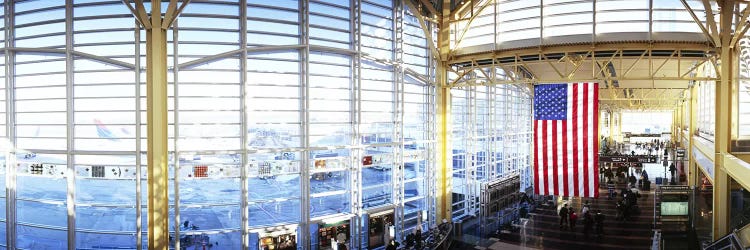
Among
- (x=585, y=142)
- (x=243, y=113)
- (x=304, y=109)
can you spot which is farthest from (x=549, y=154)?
(x=243, y=113)

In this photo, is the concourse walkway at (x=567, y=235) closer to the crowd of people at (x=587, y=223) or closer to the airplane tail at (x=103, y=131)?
the crowd of people at (x=587, y=223)

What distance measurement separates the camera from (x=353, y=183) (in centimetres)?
1639

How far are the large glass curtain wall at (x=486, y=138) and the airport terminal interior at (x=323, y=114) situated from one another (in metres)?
0.20

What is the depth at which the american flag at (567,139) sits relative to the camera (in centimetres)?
1470

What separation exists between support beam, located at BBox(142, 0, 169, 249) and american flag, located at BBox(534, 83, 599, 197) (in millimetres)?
11976

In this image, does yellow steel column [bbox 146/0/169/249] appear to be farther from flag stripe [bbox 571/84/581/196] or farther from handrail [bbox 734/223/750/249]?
handrail [bbox 734/223/750/249]

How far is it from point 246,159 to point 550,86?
34.0 ft

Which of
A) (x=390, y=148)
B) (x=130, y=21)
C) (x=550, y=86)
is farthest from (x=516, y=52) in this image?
(x=130, y=21)

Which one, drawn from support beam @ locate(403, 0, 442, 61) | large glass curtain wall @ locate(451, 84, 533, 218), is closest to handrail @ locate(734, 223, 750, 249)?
large glass curtain wall @ locate(451, 84, 533, 218)

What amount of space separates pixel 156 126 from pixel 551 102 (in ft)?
41.3

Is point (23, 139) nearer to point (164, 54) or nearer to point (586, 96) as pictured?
point (164, 54)

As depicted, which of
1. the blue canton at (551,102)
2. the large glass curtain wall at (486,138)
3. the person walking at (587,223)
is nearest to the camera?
the blue canton at (551,102)

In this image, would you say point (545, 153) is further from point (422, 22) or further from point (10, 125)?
point (10, 125)

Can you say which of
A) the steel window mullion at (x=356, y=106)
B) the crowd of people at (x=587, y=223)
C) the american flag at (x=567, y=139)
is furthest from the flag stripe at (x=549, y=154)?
the steel window mullion at (x=356, y=106)
